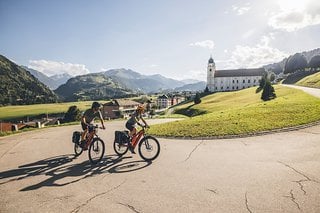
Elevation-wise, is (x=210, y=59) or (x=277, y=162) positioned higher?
(x=210, y=59)

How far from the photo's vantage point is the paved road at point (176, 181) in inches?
232

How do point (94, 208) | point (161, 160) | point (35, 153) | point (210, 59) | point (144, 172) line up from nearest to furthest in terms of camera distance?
point (94, 208) < point (144, 172) < point (161, 160) < point (35, 153) < point (210, 59)

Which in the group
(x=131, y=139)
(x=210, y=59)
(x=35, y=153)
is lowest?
(x=35, y=153)

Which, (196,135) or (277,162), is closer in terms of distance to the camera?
(277,162)

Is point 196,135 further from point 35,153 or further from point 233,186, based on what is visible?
point 35,153

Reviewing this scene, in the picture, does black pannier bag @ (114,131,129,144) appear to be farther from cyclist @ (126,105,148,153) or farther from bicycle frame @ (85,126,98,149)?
bicycle frame @ (85,126,98,149)

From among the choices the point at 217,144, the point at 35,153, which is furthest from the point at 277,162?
the point at 35,153

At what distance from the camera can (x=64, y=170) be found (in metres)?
9.07

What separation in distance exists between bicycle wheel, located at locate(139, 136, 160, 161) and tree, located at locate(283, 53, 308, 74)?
119010 millimetres

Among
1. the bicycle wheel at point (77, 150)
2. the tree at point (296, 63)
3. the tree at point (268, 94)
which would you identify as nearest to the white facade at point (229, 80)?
the tree at point (296, 63)

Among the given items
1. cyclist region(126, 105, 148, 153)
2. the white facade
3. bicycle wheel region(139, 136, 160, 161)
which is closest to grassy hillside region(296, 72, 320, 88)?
bicycle wheel region(139, 136, 160, 161)

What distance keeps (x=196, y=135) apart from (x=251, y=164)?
6.23 metres

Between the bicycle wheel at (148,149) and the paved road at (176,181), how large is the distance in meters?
0.32

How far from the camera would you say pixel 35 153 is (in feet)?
41.3
